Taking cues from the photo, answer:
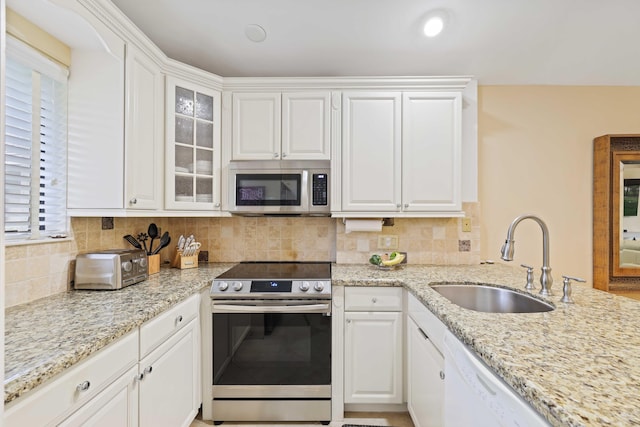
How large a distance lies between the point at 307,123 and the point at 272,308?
1304 mm

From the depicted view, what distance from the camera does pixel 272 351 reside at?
1.83 metres

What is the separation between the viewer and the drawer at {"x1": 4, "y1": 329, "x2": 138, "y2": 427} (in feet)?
2.51

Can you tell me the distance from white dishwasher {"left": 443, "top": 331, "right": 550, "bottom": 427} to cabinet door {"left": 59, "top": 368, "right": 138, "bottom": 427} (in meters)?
1.24

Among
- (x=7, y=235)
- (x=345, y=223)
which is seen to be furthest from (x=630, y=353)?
(x=7, y=235)

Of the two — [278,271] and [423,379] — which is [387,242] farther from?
[423,379]

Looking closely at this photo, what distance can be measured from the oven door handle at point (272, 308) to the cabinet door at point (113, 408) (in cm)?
62

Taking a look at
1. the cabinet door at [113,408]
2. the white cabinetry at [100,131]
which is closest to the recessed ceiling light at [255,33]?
the white cabinetry at [100,131]

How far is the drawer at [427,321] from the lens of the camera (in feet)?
4.35

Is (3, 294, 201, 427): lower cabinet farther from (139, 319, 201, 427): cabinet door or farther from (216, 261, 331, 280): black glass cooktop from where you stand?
(216, 261, 331, 280): black glass cooktop

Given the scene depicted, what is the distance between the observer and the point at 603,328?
1.02 m

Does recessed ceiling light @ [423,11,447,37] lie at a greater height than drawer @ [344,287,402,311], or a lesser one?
greater

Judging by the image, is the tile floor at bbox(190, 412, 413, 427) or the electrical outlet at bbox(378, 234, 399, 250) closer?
the tile floor at bbox(190, 412, 413, 427)

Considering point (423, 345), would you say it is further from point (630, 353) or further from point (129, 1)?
point (129, 1)

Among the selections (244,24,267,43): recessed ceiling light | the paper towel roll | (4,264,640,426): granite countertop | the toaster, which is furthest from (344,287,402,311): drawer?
(244,24,267,43): recessed ceiling light
